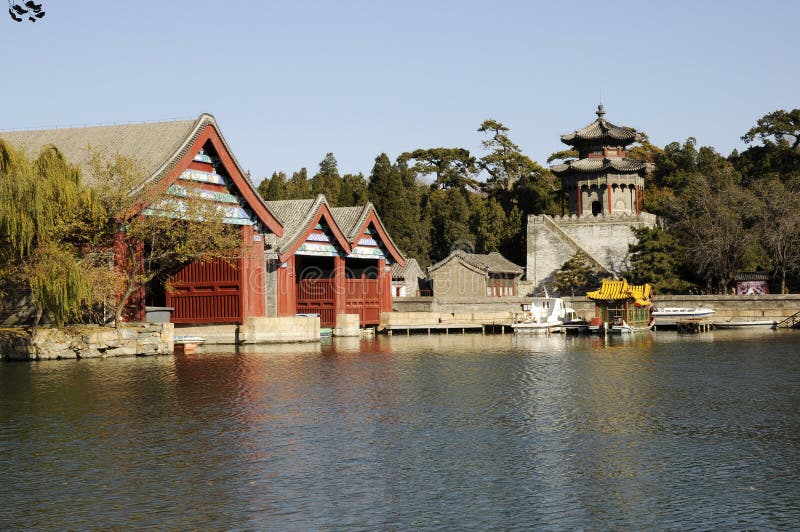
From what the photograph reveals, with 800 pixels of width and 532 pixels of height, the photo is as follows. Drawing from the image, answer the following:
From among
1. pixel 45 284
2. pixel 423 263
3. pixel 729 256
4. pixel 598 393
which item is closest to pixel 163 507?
pixel 598 393

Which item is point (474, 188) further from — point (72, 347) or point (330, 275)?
point (72, 347)

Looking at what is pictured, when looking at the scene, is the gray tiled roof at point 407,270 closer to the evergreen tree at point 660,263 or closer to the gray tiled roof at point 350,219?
the evergreen tree at point 660,263

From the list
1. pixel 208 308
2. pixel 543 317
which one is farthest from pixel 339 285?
pixel 543 317

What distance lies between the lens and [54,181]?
4025cm

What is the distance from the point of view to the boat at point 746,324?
73688 millimetres

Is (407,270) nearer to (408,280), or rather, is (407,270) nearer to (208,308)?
(408,280)

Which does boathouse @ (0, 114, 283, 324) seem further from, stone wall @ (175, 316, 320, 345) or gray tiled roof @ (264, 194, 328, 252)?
gray tiled roof @ (264, 194, 328, 252)

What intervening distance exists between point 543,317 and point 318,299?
18.0 metres

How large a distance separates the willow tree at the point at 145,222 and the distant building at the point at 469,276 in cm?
4650

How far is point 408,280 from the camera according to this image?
9788cm

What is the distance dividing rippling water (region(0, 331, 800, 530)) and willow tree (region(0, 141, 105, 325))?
9.98ft

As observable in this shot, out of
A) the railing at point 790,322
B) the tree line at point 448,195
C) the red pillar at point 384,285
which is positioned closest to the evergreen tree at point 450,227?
the tree line at point 448,195

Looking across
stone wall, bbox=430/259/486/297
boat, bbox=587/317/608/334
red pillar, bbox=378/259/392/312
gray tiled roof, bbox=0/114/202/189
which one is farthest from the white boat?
gray tiled roof, bbox=0/114/202/189

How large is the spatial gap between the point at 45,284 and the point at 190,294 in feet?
43.5
